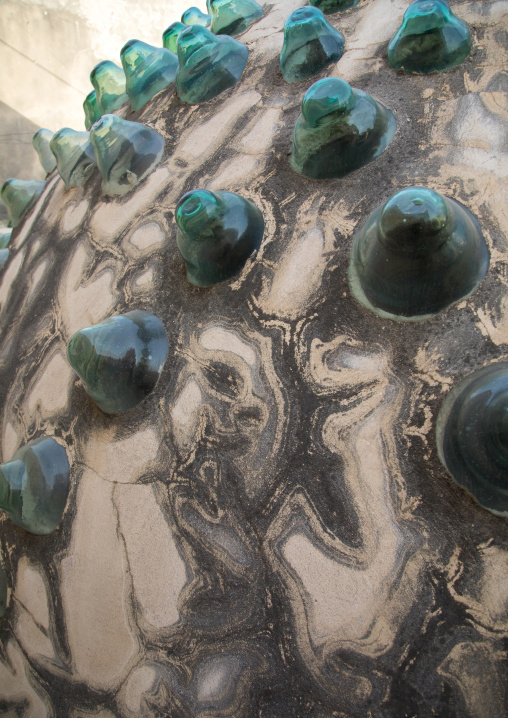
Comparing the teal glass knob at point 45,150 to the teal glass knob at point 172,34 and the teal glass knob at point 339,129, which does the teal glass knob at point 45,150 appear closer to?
the teal glass knob at point 172,34

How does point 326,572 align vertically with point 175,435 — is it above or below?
below

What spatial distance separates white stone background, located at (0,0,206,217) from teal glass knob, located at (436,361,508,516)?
11.8ft

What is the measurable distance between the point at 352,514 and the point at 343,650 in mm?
199

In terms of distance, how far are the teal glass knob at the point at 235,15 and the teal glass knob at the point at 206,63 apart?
0.24m

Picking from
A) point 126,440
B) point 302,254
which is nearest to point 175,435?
point 126,440

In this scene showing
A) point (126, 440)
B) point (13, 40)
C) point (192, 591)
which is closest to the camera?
point (192, 591)

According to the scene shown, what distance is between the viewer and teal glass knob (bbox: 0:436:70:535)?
1141 millimetres

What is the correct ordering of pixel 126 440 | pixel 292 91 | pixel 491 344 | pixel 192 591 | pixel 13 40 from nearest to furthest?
pixel 491 344 → pixel 192 591 → pixel 126 440 → pixel 292 91 → pixel 13 40

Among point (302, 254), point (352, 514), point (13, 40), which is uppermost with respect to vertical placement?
point (13, 40)

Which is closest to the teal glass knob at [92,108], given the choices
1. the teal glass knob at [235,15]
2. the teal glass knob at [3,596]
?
the teal glass knob at [235,15]

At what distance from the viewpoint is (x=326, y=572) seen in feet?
2.97

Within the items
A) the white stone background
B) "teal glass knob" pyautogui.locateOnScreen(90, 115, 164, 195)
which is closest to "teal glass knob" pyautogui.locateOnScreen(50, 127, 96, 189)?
"teal glass knob" pyautogui.locateOnScreen(90, 115, 164, 195)

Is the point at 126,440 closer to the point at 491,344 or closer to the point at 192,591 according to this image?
the point at 192,591

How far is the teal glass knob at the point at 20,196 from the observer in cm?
191
